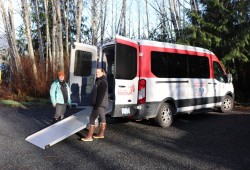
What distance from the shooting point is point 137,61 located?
8.23 meters

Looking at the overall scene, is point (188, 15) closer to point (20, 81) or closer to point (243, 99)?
point (243, 99)

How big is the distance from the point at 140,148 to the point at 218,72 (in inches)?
221

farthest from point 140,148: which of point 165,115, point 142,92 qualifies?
point 165,115

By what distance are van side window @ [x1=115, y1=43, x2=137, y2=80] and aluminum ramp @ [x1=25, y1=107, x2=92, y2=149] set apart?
4.99 ft

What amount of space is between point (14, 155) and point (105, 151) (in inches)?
71.2

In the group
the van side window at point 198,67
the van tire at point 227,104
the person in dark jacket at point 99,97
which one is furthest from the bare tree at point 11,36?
the person in dark jacket at point 99,97

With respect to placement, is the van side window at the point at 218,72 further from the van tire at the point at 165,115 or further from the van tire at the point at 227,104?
the van tire at the point at 165,115

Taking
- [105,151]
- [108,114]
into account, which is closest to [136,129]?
[108,114]

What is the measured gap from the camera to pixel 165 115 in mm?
9148

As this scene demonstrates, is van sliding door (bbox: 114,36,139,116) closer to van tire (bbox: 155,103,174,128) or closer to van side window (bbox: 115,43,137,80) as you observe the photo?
van side window (bbox: 115,43,137,80)

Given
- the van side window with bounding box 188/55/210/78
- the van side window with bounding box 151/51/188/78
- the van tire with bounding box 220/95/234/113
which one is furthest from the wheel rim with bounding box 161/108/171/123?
the van tire with bounding box 220/95/234/113

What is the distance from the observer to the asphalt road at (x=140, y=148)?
5.79m

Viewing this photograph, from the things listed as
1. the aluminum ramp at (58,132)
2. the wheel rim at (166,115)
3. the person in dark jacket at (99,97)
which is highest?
the person in dark jacket at (99,97)

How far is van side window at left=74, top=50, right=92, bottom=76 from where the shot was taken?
935 centimetres
